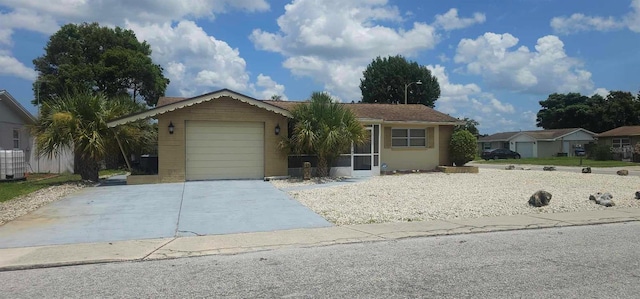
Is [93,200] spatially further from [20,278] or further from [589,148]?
[589,148]

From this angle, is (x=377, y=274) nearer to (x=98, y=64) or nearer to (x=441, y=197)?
(x=441, y=197)

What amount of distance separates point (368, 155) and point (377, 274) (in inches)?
555

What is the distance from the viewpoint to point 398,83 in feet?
174

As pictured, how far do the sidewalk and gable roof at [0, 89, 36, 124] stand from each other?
1745 centimetres

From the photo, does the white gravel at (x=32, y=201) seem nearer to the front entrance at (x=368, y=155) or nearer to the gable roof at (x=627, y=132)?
the front entrance at (x=368, y=155)

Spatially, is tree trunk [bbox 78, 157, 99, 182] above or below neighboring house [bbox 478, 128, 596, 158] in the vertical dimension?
below

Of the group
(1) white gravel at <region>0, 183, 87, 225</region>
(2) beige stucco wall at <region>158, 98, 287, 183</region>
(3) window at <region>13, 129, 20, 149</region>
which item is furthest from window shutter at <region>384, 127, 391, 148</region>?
(3) window at <region>13, 129, 20, 149</region>

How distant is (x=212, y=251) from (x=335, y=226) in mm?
2861

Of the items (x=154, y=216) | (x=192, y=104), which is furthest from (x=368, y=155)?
(x=154, y=216)

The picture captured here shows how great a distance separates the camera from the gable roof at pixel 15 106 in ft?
73.0

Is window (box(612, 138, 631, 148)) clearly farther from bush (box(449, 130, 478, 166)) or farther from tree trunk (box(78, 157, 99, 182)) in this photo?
tree trunk (box(78, 157, 99, 182))

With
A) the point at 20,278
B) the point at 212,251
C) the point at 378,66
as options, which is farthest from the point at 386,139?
the point at 378,66

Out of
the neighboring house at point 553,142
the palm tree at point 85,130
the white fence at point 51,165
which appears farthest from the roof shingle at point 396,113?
the neighboring house at point 553,142

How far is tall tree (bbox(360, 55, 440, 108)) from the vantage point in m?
53.1
